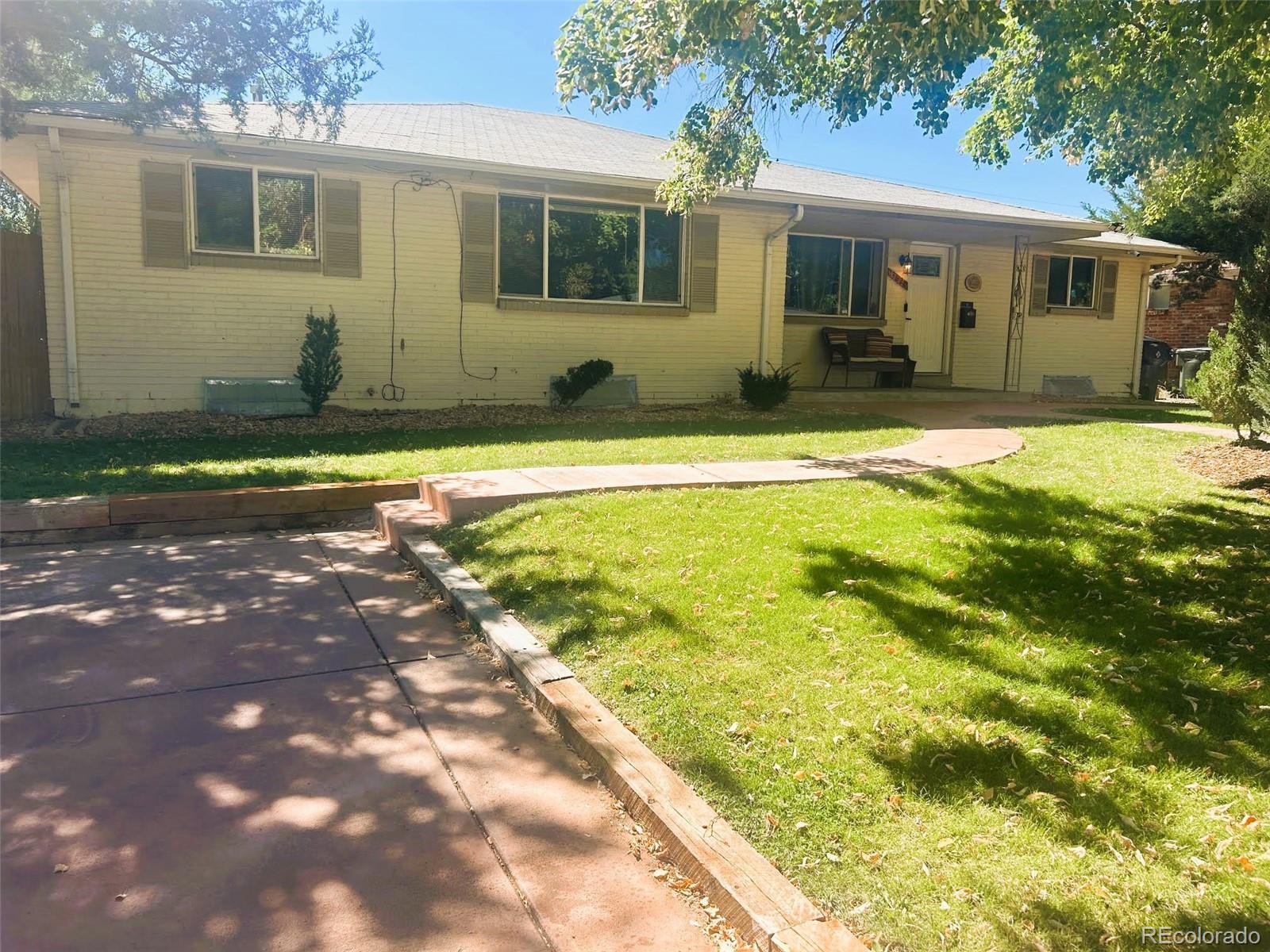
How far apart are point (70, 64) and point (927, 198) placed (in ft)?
43.2

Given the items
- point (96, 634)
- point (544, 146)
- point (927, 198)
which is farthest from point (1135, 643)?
point (927, 198)

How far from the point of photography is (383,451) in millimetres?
8883

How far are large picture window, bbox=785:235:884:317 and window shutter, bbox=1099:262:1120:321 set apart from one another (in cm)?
518

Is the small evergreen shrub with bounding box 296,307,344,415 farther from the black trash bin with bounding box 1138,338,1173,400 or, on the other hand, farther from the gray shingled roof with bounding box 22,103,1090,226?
the black trash bin with bounding box 1138,338,1173,400

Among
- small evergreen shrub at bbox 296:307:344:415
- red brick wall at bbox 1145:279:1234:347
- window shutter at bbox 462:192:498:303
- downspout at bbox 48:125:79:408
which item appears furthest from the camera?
red brick wall at bbox 1145:279:1234:347

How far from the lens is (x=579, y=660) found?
152 inches

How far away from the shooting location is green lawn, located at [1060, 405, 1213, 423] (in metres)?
12.1

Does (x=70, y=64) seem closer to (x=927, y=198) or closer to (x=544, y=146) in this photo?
(x=544, y=146)

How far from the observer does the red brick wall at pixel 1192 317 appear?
24.9 m

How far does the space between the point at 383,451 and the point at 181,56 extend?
14.7 feet

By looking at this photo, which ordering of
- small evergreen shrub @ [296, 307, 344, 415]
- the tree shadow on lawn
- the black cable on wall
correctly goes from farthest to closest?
the black cable on wall
small evergreen shrub @ [296, 307, 344, 415]
the tree shadow on lawn

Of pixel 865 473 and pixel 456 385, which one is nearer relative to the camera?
A: pixel 865 473

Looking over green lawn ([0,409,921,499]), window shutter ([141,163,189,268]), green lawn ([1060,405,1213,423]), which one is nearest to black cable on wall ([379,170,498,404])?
green lawn ([0,409,921,499])
